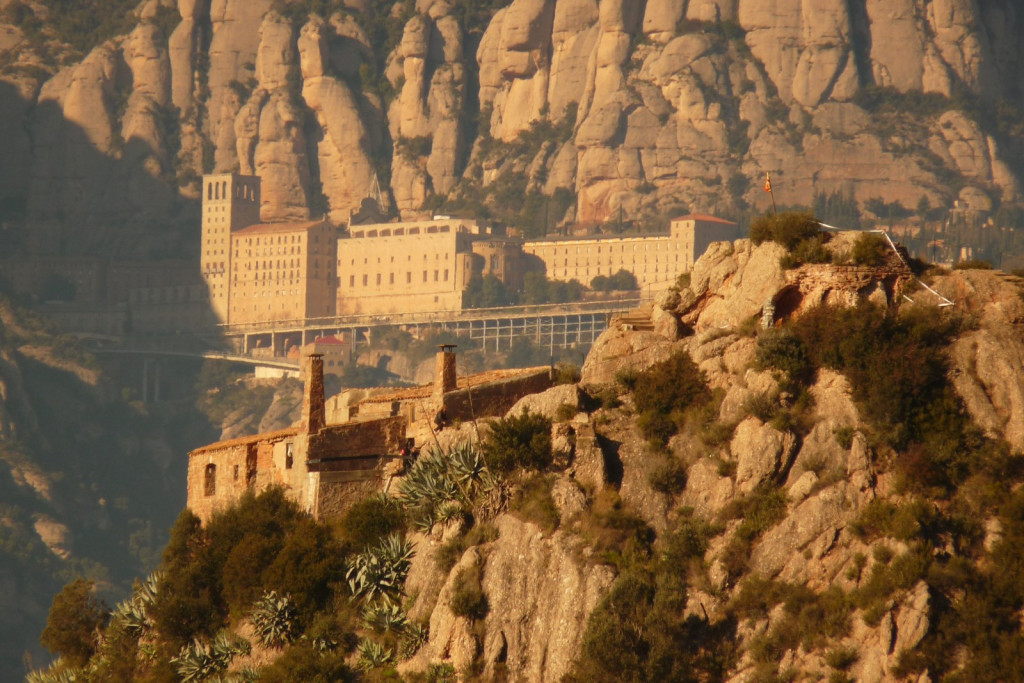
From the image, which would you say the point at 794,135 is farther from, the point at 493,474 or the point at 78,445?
the point at 493,474

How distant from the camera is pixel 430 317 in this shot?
18900 centimetres

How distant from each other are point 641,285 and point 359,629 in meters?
150

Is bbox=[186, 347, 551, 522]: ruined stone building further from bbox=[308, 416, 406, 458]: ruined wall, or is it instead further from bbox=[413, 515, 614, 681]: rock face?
bbox=[413, 515, 614, 681]: rock face

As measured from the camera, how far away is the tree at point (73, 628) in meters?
46.2

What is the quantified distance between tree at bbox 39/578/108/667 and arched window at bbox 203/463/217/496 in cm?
415

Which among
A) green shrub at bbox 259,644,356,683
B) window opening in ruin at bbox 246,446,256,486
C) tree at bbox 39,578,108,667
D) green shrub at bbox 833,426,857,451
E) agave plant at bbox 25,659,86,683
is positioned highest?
green shrub at bbox 833,426,857,451

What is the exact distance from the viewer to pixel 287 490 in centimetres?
4353

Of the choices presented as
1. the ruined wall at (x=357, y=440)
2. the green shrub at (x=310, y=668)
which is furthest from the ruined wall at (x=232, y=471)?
the green shrub at (x=310, y=668)

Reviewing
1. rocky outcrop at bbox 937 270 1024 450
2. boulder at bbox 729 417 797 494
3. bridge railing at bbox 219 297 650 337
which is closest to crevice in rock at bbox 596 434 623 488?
boulder at bbox 729 417 797 494

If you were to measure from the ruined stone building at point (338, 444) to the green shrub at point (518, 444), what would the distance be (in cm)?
500

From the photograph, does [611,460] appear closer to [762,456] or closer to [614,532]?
[614,532]

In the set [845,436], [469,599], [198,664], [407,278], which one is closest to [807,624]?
[845,436]

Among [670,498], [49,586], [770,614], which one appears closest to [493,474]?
[670,498]

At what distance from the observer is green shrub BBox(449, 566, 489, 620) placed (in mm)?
35625
